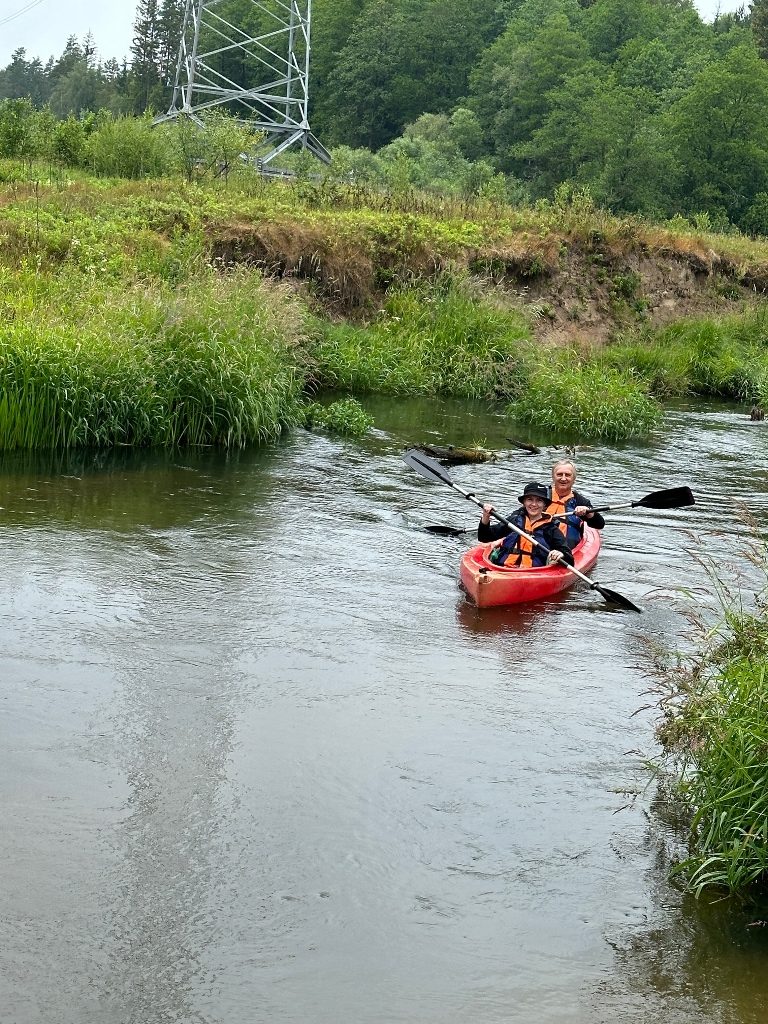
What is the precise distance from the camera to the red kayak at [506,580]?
9680 millimetres

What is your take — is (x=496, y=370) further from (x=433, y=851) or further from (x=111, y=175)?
(x=433, y=851)

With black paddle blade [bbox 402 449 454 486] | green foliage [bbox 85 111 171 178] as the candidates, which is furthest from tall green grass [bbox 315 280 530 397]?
green foliage [bbox 85 111 171 178]

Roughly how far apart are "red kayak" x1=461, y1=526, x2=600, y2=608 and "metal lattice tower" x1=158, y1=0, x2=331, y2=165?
2492cm

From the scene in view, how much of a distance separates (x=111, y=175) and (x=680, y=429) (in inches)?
512

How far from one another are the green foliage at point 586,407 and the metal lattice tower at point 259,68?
684 inches

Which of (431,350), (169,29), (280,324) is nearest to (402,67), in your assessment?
(169,29)

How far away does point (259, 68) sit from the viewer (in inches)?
3014

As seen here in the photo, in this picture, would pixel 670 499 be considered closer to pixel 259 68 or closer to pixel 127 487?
pixel 127 487

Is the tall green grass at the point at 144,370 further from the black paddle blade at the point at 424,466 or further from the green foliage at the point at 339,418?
the black paddle blade at the point at 424,466

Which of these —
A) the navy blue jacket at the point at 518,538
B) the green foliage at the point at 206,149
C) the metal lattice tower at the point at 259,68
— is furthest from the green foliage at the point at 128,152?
the navy blue jacket at the point at 518,538

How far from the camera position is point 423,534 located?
38.7 feet

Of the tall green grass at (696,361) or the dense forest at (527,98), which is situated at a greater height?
the dense forest at (527,98)

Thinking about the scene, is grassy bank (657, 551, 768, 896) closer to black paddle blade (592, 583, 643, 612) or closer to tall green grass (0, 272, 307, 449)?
black paddle blade (592, 583, 643, 612)

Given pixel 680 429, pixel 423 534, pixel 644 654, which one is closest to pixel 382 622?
pixel 644 654
